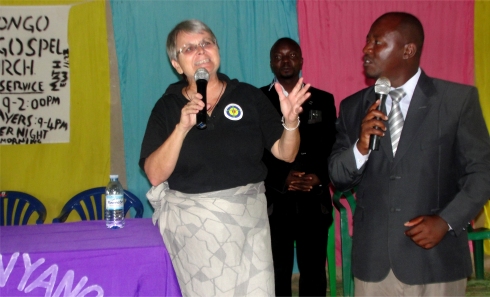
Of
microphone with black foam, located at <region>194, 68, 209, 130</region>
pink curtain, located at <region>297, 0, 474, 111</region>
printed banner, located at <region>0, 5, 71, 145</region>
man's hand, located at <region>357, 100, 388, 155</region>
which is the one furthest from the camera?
pink curtain, located at <region>297, 0, 474, 111</region>

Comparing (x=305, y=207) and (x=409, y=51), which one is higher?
(x=409, y=51)

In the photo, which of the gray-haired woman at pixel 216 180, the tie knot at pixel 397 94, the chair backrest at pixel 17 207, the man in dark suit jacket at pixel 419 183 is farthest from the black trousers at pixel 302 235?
the chair backrest at pixel 17 207

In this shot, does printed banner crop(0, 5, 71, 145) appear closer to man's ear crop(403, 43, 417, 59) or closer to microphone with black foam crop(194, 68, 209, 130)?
microphone with black foam crop(194, 68, 209, 130)

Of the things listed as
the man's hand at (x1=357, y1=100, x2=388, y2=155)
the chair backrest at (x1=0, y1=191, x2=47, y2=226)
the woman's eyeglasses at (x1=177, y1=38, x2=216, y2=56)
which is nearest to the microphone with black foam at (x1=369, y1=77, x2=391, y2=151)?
the man's hand at (x1=357, y1=100, x2=388, y2=155)

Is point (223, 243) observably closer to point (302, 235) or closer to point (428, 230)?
point (428, 230)

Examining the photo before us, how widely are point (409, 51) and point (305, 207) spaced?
1748 mm

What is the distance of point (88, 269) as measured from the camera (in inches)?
107

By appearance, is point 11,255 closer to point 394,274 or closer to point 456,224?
point 394,274

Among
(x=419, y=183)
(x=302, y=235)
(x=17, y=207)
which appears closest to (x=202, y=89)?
(x=419, y=183)

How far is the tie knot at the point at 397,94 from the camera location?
2.24 metres

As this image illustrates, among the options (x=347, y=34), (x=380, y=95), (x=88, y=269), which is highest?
(x=347, y=34)

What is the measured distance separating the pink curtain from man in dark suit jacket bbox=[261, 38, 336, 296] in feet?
3.79

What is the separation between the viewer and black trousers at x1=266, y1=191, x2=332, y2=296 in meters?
3.80

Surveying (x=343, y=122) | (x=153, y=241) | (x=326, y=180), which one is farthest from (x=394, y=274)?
(x=326, y=180)
